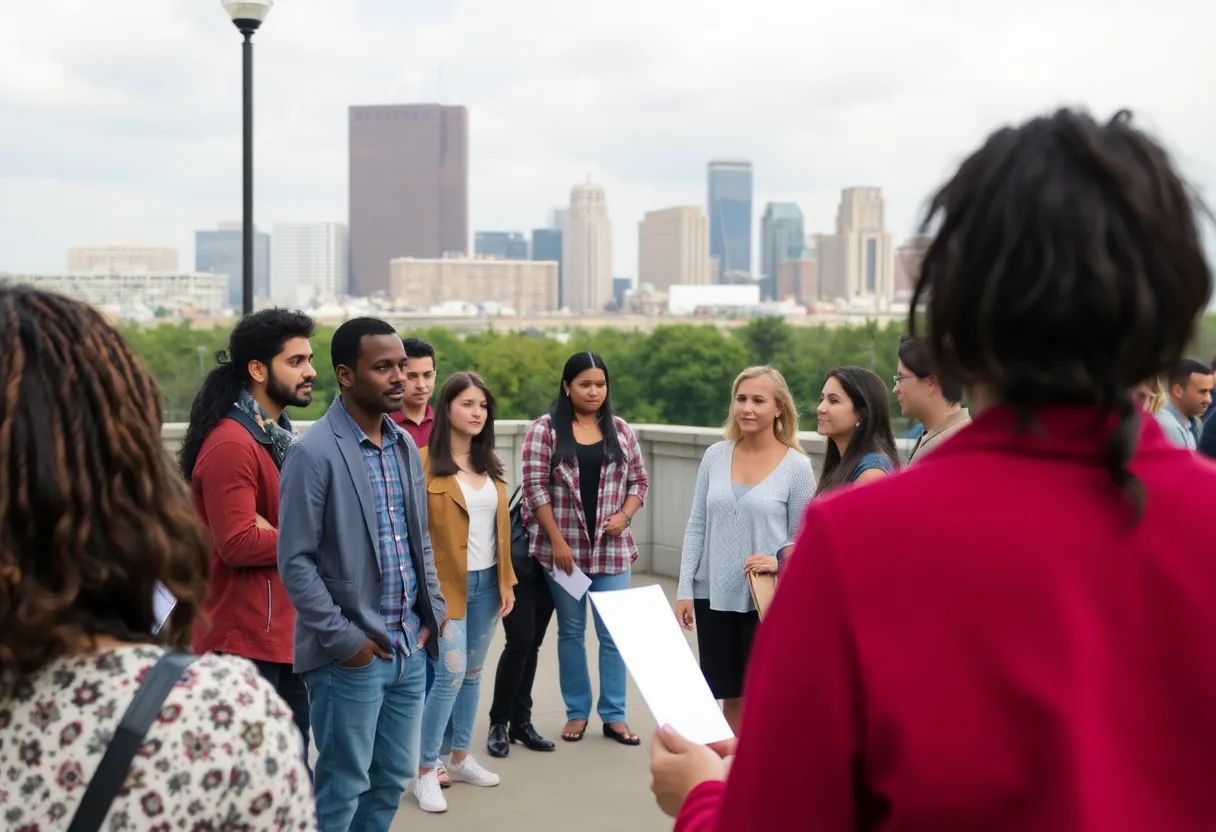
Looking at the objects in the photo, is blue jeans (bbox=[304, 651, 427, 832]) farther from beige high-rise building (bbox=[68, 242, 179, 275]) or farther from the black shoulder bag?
beige high-rise building (bbox=[68, 242, 179, 275])

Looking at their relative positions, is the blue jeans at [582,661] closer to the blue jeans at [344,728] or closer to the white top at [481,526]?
the white top at [481,526]

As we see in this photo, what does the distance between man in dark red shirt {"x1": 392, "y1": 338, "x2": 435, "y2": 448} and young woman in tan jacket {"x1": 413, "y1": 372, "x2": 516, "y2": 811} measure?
27 cm

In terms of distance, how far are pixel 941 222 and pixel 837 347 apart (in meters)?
85.7

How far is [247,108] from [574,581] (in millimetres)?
7557

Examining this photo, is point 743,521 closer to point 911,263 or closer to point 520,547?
point 520,547

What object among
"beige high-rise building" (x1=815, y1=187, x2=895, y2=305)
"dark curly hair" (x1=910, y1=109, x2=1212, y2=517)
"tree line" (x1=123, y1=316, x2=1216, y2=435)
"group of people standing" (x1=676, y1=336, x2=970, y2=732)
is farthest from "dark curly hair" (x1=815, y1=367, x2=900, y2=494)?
"beige high-rise building" (x1=815, y1=187, x2=895, y2=305)

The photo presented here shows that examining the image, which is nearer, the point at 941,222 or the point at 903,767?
the point at 903,767

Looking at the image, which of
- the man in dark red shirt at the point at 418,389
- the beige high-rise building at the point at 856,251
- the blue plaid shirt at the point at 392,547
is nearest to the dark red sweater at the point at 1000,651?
the blue plaid shirt at the point at 392,547

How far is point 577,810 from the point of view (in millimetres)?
5801

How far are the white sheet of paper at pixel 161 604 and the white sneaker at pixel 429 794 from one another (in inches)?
168

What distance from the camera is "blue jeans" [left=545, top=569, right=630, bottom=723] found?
6.80 metres

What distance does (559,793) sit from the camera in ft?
19.8

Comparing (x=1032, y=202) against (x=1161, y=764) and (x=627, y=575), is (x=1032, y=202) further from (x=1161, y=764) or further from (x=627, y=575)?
(x=627, y=575)

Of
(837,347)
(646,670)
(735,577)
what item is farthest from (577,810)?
(837,347)
